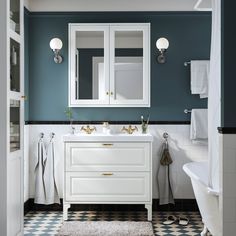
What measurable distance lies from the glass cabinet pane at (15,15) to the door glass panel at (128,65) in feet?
5.79

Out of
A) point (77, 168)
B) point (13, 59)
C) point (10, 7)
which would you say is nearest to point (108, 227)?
point (77, 168)

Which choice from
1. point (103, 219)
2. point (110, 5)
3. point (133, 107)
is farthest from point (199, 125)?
point (110, 5)

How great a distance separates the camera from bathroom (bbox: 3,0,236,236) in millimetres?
5770

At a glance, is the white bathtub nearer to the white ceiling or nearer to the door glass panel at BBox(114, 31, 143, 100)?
the door glass panel at BBox(114, 31, 143, 100)

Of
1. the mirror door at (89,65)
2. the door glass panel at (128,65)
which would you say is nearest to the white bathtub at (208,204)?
the door glass panel at (128,65)

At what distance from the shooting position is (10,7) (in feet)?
12.7

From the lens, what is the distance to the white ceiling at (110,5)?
557cm

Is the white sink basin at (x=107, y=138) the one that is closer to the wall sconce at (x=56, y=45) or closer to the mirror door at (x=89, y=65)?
the mirror door at (x=89, y=65)

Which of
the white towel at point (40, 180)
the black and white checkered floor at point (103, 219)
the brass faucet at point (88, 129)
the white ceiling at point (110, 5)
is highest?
the white ceiling at point (110, 5)

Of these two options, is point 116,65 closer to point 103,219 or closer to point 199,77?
point 199,77

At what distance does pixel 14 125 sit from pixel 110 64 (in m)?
2.00

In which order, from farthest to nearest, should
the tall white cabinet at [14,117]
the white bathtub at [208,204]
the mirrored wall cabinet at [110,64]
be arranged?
1. the mirrored wall cabinet at [110,64]
2. the white bathtub at [208,204]
3. the tall white cabinet at [14,117]

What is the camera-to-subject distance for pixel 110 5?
566 centimetres

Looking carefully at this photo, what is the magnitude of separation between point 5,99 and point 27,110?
6.80 feet
